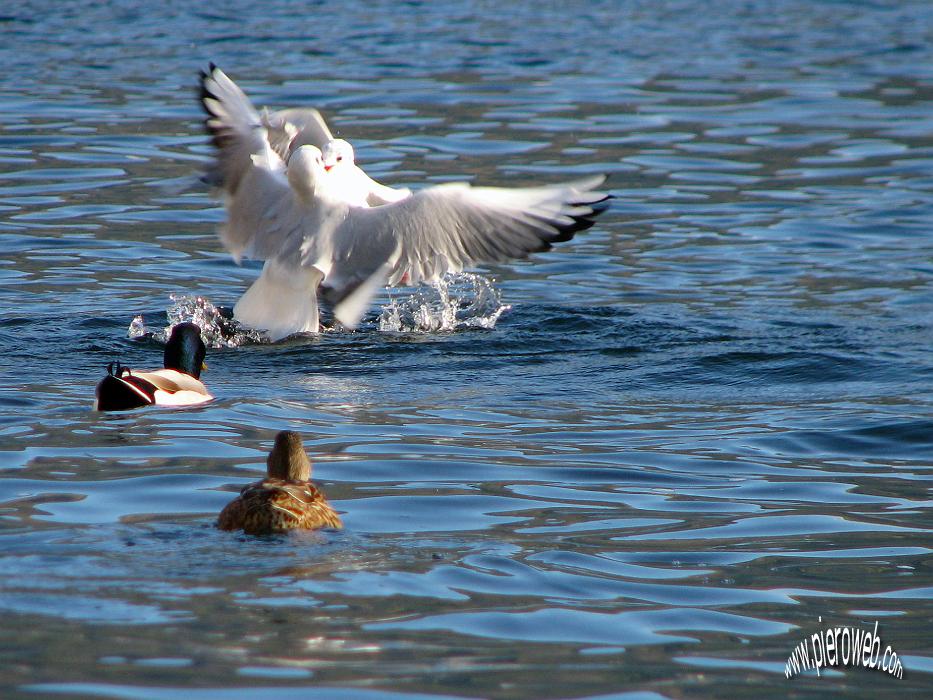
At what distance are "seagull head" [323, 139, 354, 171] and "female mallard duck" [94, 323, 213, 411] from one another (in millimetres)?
2089

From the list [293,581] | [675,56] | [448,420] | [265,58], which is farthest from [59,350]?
[675,56]

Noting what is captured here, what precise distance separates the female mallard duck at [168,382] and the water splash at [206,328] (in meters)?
1.22

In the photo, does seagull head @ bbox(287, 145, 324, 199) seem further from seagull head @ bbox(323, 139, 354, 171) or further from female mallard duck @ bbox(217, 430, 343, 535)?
female mallard duck @ bbox(217, 430, 343, 535)

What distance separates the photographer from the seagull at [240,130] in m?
10.6

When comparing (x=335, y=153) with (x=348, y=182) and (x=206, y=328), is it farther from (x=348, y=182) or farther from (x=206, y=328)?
(x=206, y=328)

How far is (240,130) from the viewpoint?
10641 mm

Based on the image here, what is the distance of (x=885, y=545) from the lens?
19.6ft

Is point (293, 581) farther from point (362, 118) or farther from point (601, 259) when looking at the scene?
point (362, 118)

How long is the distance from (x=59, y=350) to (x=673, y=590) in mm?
5216

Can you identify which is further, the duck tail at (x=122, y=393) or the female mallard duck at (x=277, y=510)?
the duck tail at (x=122, y=393)

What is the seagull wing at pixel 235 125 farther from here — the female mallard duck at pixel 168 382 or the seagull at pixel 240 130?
the female mallard duck at pixel 168 382

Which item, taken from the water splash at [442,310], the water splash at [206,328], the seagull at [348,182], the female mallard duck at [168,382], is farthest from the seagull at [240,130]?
the female mallard duck at [168,382]

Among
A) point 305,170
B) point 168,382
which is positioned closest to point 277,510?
point 168,382

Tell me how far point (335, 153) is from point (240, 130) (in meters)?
0.77
